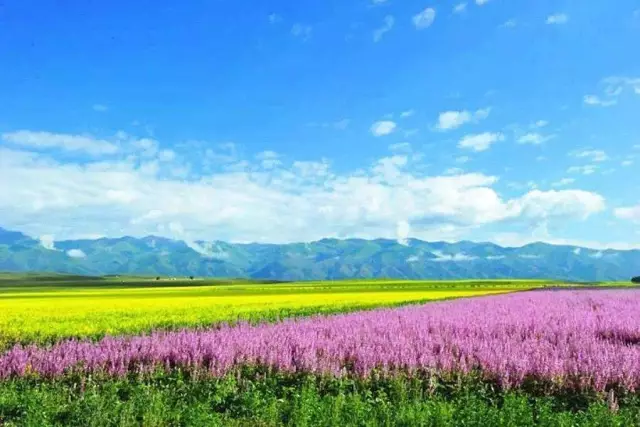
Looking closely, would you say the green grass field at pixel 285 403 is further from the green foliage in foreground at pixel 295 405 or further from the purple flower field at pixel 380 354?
the purple flower field at pixel 380 354

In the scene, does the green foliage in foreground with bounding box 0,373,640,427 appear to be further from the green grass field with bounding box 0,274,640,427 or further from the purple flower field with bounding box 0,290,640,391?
the purple flower field with bounding box 0,290,640,391

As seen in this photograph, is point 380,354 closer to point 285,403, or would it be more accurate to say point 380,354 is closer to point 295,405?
point 285,403

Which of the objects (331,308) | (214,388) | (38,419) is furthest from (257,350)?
(331,308)

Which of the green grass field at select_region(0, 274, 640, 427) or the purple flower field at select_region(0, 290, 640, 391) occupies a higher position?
the purple flower field at select_region(0, 290, 640, 391)

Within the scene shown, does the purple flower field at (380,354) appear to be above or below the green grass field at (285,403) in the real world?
above

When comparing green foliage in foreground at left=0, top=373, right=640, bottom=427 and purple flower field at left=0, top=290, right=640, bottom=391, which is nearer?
green foliage in foreground at left=0, top=373, right=640, bottom=427

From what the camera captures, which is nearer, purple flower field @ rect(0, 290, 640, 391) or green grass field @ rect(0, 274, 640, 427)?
green grass field @ rect(0, 274, 640, 427)

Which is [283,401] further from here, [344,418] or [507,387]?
[507,387]

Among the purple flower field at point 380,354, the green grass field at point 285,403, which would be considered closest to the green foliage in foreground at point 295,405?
the green grass field at point 285,403

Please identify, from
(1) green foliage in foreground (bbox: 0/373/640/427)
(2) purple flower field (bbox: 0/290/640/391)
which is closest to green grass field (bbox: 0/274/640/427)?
(1) green foliage in foreground (bbox: 0/373/640/427)

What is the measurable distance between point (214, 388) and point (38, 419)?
3.11 m

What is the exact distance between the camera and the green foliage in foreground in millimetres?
8125

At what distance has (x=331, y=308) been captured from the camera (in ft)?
117

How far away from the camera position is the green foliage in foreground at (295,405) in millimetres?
8125
